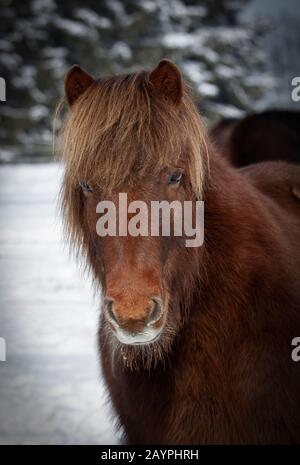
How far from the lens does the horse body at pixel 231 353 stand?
7.24ft

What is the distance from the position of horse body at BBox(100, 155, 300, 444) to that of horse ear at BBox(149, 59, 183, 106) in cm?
37

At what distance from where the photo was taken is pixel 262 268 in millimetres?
2270

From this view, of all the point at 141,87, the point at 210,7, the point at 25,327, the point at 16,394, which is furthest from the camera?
the point at 210,7

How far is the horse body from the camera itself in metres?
2.21

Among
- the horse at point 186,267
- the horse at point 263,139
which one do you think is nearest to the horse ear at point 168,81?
the horse at point 186,267

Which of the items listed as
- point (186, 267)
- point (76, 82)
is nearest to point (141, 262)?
point (186, 267)

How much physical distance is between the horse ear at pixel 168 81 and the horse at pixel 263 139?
12.0 feet

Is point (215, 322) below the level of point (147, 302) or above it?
below

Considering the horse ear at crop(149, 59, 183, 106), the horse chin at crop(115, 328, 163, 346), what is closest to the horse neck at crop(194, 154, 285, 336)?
the horse ear at crop(149, 59, 183, 106)

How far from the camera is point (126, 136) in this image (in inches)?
78.5

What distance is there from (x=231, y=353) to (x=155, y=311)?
0.57m

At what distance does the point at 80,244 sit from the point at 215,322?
65cm
